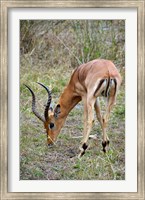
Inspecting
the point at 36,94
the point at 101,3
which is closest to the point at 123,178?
the point at 36,94

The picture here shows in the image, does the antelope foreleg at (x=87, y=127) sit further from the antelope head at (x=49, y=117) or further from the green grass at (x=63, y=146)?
the antelope head at (x=49, y=117)

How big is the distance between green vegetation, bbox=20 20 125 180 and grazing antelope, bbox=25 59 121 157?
28mm

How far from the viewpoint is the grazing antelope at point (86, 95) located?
4828mm

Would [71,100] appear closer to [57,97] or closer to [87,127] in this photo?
[57,97]

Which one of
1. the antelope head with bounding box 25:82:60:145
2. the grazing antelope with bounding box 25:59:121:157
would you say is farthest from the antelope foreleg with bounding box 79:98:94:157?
the antelope head with bounding box 25:82:60:145

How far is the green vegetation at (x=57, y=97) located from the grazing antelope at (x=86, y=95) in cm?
3

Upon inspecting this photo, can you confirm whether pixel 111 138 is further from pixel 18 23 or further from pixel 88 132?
pixel 18 23

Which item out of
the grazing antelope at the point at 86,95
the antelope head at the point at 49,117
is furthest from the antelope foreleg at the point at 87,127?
the antelope head at the point at 49,117

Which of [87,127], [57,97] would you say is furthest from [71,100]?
[87,127]

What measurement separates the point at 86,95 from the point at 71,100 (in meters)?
0.11

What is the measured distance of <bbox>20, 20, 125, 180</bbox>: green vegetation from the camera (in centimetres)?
484

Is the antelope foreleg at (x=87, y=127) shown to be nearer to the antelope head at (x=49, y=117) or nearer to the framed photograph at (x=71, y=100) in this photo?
the framed photograph at (x=71, y=100)

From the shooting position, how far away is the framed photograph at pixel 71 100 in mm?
4797

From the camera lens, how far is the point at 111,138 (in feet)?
15.9
